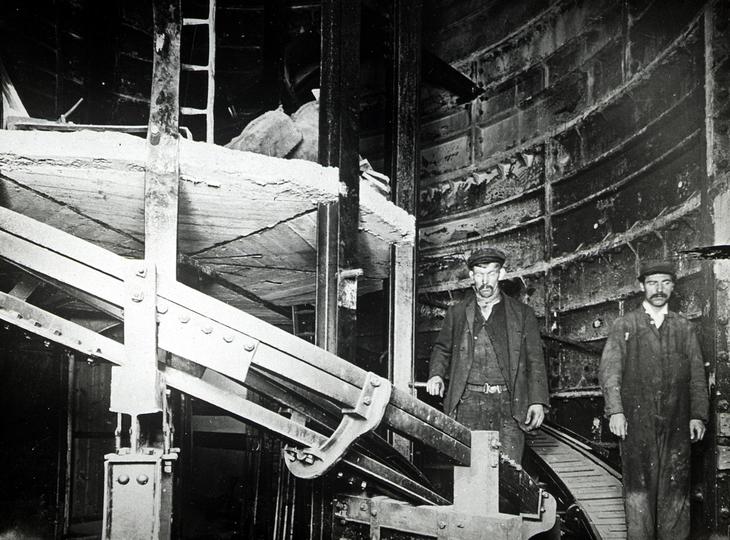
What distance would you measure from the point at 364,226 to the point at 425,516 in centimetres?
206

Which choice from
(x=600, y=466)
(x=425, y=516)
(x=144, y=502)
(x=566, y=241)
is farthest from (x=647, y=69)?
(x=144, y=502)

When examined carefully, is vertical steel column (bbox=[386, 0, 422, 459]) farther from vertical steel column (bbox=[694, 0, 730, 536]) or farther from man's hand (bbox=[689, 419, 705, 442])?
vertical steel column (bbox=[694, 0, 730, 536])

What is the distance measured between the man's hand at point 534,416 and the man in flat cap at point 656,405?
0.44 m

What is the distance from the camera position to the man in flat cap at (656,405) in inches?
171

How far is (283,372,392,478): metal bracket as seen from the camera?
3168 mm

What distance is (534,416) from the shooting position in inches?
180

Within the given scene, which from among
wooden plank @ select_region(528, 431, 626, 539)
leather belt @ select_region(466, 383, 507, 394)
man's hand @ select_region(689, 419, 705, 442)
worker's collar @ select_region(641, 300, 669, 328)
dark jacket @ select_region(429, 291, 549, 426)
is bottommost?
wooden plank @ select_region(528, 431, 626, 539)

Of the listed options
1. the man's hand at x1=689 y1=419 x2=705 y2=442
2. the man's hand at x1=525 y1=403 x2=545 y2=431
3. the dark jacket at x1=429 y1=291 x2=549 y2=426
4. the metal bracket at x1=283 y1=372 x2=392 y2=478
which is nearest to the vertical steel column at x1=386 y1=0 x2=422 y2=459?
the dark jacket at x1=429 y1=291 x2=549 y2=426

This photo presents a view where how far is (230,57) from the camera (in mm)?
6965

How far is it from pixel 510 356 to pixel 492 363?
0.13m

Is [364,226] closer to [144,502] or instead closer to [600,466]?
[144,502]

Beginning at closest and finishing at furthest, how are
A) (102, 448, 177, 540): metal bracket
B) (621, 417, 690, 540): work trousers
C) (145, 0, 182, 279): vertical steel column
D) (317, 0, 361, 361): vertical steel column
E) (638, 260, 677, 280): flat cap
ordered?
(102, 448, 177, 540): metal bracket → (145, 0, 182, 279): vertical steel column → (317, 0, 361, 361): vertical steel column → (621, 417, 690, 540): work trousers → (638, 260, 677, 280): flat cap

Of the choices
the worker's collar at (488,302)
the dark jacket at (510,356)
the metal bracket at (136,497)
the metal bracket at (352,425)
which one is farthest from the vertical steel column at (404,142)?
the metal bracket at (136,497)

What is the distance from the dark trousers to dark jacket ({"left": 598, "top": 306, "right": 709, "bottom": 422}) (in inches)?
25.3
